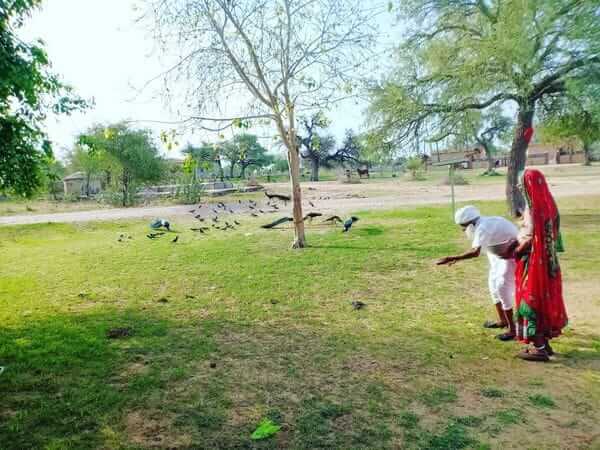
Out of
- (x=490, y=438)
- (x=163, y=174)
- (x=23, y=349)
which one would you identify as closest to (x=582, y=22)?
(x=490, y=438)

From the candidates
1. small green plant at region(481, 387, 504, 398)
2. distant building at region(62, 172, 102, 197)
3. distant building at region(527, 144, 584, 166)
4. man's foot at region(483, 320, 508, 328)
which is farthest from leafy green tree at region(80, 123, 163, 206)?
distant building at region(527, 144, 584, 166)

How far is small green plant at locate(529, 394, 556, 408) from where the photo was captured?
3593 millimetres

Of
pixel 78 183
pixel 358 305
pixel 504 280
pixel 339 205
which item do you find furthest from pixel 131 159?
pixel 504 280

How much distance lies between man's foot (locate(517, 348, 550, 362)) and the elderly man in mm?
495

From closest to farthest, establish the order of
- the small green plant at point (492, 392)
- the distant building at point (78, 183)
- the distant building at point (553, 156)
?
the small green plant at point (492, 392) → the distant building at point (78, 183) → the distant building at point (553, 156)

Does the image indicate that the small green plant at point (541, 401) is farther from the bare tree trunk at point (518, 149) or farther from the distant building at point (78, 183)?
the distant building at point (78, 183)

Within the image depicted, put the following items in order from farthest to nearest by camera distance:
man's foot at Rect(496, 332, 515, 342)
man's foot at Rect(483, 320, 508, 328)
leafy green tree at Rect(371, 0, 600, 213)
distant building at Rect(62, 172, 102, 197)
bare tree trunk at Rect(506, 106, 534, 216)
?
distant building at Rect(62, 172, 102, 197), bare tree trunk at Rect(506, 106, 534, 216), leafy green tree at Rect(371, 0, 600, 213), man's foot at Rect(483, 320, 508, 328), man's foot at Rect(496, 332, 515, 342)

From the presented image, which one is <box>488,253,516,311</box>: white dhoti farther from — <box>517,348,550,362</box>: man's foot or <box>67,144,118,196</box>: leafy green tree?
<box>67,144,118,196</box>: leafy green tree

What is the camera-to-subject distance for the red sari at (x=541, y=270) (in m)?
4.19

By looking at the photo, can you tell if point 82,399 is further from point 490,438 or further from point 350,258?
point 350,258

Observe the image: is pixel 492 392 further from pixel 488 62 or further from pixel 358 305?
pixel 488 62

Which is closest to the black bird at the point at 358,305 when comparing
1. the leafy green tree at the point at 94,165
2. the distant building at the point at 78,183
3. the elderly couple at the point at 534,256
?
the elderly couple at the point at 534,256

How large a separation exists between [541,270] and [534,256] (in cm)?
14

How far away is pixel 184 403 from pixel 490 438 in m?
2.38
